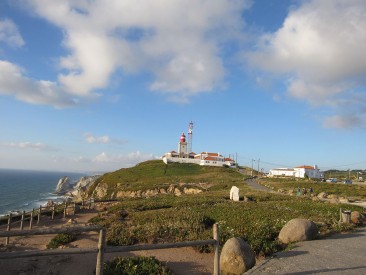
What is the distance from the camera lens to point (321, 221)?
19906 millimetres

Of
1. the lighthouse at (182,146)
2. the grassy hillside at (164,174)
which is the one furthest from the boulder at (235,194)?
the lighthouse at (182,146)

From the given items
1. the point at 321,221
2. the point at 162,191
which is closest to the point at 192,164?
the point at 162,191

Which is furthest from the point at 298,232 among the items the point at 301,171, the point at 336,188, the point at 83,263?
the point at 301,171

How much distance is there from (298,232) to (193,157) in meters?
121

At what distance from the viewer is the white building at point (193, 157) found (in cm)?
12438

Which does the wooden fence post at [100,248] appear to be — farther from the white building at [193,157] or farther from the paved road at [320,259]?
the white building at [193,157]

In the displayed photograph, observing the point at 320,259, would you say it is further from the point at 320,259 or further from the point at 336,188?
the point at 336,188

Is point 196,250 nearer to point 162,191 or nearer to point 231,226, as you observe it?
point 231,226

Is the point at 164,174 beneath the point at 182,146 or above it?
beneath

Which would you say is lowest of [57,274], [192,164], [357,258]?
A: [57,274]

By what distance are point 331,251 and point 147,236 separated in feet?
26.4

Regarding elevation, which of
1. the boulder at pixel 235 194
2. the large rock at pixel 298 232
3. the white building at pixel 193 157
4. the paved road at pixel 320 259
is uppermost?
the white building at pixel 193 157

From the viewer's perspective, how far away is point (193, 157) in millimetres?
136375

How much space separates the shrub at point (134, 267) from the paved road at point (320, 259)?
3.06 meters
